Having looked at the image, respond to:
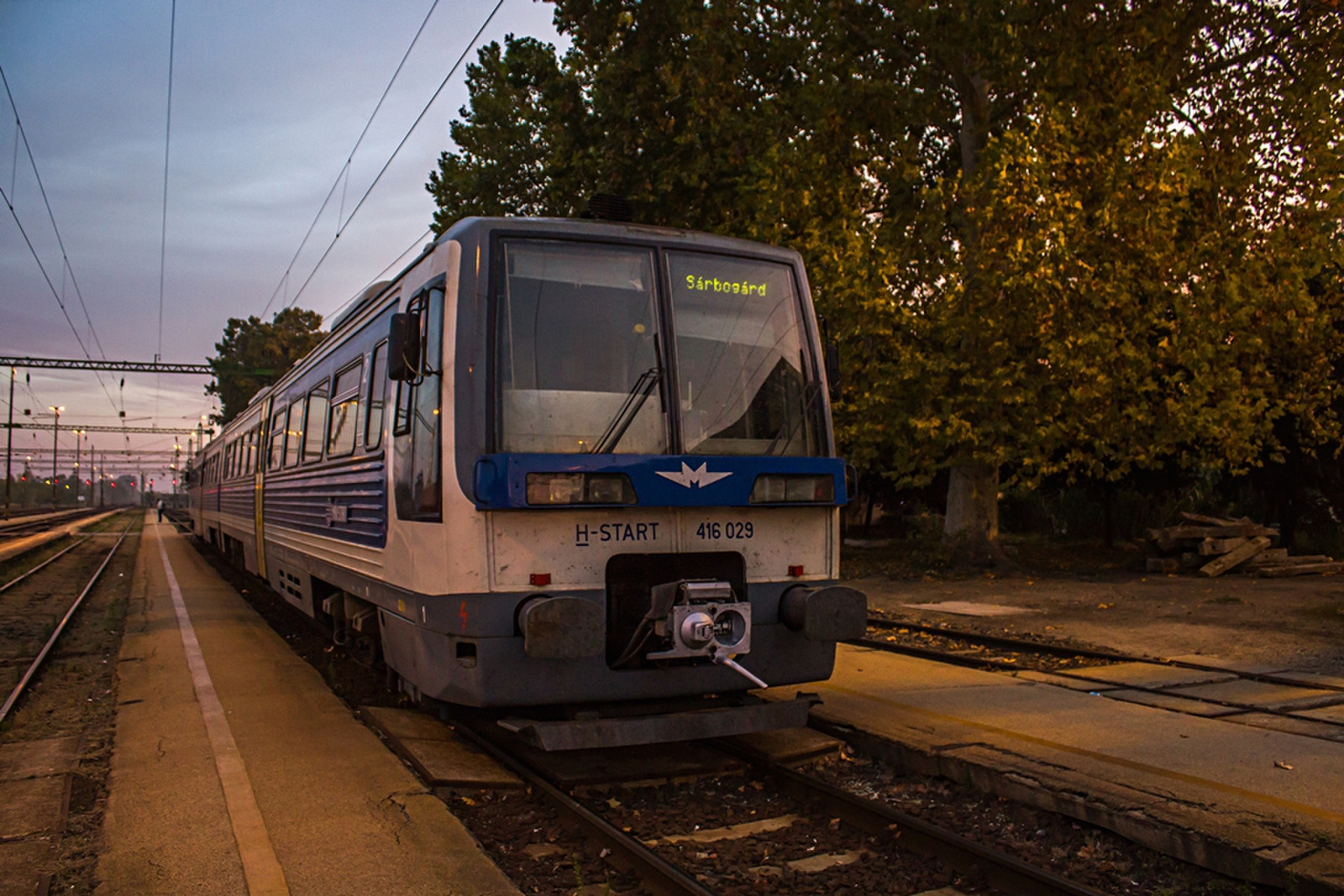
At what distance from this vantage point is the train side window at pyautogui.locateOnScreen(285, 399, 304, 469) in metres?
11.1

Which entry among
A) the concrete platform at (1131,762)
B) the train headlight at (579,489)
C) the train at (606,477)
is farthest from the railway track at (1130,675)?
the train headlight at (579,489)

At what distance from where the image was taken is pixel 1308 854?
171 inches

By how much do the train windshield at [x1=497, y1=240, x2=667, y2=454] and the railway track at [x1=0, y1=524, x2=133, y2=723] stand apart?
5.36 m

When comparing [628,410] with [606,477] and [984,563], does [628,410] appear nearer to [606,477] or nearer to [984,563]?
[606,477]

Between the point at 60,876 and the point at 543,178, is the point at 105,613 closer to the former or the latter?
the point at 60,876

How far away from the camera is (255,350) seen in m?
70.0

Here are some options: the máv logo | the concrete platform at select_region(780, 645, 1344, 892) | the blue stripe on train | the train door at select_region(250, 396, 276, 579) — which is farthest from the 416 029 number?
the train door at select_region(250, 396, 276, 579)

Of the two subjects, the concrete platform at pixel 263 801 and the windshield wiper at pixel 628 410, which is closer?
the concrete platform at pixel 263 801

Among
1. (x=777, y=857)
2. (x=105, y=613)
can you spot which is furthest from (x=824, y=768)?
(x=105, y=613)

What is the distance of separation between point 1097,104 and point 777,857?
15.0 metres

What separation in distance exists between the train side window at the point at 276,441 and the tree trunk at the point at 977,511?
38.3 feet

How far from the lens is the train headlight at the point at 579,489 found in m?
5.66

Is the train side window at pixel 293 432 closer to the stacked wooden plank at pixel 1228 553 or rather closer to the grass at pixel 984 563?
the grass at pixel 984 563

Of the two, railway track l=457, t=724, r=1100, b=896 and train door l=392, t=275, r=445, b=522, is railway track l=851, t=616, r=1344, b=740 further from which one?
train door l=392, t=275, r=445, b=522
